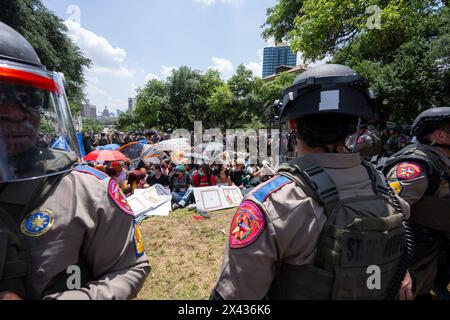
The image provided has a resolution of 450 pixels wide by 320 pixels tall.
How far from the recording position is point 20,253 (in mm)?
1035

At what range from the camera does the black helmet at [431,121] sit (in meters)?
2.41

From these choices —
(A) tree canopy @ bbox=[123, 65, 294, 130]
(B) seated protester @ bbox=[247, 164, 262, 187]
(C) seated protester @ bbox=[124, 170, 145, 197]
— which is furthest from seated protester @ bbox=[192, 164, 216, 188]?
Answer: (A) tree canopy @ bbox=[123, 65, 294, 130]

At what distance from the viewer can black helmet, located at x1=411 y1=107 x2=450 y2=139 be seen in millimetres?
2406

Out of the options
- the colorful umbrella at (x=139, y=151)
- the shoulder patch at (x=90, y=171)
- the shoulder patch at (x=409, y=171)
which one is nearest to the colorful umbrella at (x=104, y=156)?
the colorful umbrella at (x=139, y=151)

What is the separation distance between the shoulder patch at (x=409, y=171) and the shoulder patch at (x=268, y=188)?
1.53 metres

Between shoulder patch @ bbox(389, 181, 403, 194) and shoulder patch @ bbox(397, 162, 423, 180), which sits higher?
shoulder patch @ bbox(397, 162, 423, 180)

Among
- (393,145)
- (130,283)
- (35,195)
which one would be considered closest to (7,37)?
(35,195)

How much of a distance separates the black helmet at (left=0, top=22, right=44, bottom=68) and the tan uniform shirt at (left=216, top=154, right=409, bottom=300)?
117 cm

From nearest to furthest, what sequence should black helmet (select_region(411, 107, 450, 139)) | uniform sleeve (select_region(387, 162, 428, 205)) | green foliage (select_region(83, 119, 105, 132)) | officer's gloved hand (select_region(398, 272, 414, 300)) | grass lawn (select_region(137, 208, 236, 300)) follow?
officer's gloved hand (select_region(398, 272, 414, 300))
uniform sleeve (select_region(387, 162, 428, 205))
black helmet (select_region(411, 107, 450, 139))
grass lawn (select_region(137, 208, 236, 300))
green foliage (select_region(83, 119, 105, 132))

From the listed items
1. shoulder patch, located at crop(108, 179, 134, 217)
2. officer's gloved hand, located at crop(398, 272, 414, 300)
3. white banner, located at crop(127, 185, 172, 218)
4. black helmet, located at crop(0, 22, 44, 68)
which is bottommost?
white banner, located at crop(127, 185, 172, 218)

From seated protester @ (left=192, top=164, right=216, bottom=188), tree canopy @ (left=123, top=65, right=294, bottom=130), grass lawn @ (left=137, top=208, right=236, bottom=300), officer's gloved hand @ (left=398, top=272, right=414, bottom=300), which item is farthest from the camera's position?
tree canopy @ (left=123, top=65, right=294, bottom=130)

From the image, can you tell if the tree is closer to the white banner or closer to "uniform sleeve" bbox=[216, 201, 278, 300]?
the white banner

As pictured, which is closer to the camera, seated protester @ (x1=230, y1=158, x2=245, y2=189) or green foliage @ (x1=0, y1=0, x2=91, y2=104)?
seated protester @ (x1=230, y1=158, x2=245, y2=189)
